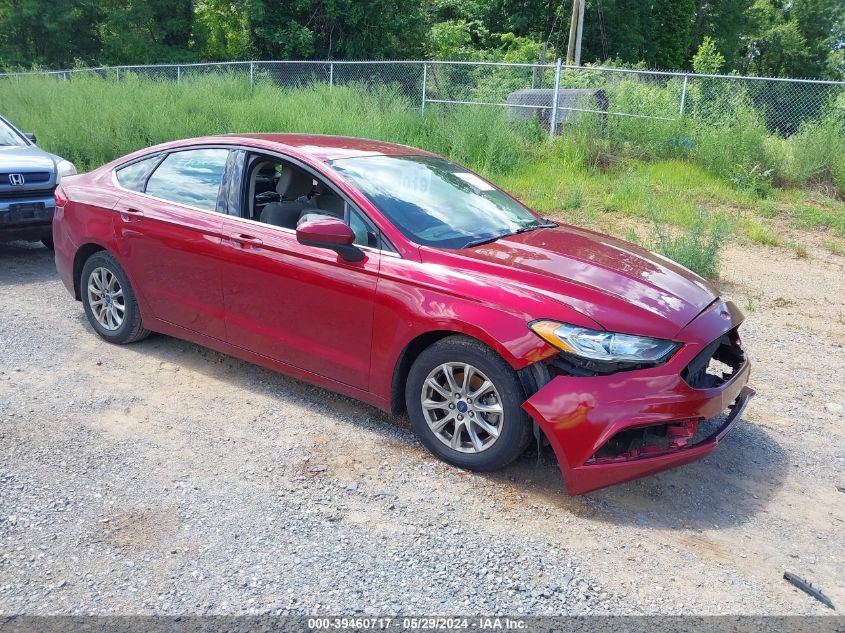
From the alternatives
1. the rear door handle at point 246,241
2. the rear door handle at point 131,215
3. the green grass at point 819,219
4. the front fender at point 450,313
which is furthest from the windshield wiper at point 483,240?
the green grass at point 819,219

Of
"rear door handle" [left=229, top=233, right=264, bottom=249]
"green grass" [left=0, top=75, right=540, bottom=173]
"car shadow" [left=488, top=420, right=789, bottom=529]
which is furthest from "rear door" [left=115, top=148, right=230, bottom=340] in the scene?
"green grass" [left=0, top=75, right=540, bottom=173]

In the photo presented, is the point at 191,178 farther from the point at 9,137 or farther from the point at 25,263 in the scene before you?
the point at 9,137

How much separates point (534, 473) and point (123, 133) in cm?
1168

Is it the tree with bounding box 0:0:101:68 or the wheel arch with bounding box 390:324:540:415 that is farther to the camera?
the tree with bounding box 0:0:101:68

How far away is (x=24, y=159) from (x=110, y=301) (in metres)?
3.56

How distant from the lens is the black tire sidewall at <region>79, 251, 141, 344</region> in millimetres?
5579

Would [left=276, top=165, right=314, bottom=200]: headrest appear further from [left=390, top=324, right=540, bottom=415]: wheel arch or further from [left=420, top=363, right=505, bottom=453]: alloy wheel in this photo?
[left=420, top=363, right=505, bottom=453]: alloy wheel

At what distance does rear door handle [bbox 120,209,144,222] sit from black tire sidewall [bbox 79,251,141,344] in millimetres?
343

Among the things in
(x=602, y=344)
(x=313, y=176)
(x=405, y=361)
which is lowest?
(x=405, y=361)

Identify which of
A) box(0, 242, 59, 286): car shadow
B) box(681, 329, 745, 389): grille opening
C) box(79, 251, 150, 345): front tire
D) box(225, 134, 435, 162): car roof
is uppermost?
box(225, 134, 435, 162): car roof

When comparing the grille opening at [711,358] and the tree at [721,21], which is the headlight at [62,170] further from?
the tree at [721,21]

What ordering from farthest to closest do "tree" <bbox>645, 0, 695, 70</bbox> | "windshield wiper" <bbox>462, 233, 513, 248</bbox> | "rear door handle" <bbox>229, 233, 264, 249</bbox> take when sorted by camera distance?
"tree" <bbox>645, 0, 695, 70</bbox> → "rear door handle" <bbox>229, 233, 264, 249</bbox> → "windshield wiper" <bbox>462, 233, 513, 248</bbox>

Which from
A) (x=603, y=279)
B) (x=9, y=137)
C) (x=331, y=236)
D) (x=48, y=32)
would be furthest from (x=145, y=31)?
(x=603, y=279)

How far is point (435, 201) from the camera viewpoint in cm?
475
